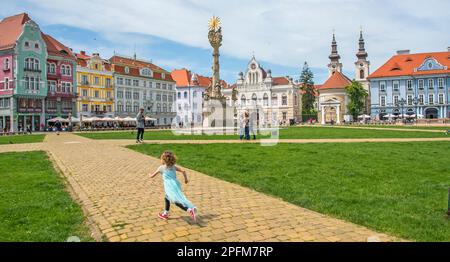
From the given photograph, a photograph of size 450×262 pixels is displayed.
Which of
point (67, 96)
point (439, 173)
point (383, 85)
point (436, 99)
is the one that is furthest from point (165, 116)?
point (439, 173)

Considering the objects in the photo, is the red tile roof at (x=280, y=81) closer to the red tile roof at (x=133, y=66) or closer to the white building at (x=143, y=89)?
the white building at (x=143, y=89)

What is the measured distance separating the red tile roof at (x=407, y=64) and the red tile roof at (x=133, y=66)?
1987 inches

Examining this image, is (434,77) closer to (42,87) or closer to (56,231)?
(42,87)

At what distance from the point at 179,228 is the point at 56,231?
1815 millimetres

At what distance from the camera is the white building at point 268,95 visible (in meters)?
94.5

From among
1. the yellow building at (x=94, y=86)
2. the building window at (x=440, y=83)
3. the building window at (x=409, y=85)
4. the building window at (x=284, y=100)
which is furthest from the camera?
the building window at (x=284, y=100)

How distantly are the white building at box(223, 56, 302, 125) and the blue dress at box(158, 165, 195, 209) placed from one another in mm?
86820

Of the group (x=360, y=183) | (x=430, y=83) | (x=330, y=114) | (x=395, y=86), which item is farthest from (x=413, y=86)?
(x=360, y=183)

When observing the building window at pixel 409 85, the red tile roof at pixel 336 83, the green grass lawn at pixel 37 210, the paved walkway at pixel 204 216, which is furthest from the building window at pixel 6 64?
the building window at pixel 409 85

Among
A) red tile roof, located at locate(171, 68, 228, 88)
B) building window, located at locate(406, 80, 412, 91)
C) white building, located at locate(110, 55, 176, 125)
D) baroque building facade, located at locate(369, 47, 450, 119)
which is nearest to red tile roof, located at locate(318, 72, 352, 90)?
baroque building facade, located at locate(369, 47, 450, 119)

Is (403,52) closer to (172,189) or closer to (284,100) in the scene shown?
(284,100)

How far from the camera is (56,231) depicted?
17.8 ft

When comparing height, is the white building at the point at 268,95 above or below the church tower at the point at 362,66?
below

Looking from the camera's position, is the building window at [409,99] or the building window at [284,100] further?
the building window at [284,100]
